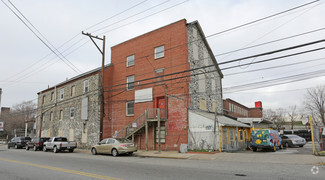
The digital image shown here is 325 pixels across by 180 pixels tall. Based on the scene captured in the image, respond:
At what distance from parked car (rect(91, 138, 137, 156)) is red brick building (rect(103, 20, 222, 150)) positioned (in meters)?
→ 3.23

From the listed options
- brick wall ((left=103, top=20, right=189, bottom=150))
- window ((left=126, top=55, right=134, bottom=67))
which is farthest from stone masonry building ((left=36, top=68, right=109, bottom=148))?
window ((left=126, top=55, right=134, bottom=67))

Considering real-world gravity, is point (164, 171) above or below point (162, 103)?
below

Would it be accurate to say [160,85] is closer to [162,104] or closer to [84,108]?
[162,104]

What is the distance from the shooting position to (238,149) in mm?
20906

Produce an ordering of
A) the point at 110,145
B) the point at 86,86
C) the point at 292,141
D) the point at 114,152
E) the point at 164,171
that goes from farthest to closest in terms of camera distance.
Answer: the point at 86,86 → the point at 292,141 → the point at 110,145 → the point at 114,152 → the point at 164,171

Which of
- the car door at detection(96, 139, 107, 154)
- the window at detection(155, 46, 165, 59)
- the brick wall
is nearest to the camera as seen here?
the car door at detection(96, 139, 107, 154)

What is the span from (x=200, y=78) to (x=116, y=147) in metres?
11.2

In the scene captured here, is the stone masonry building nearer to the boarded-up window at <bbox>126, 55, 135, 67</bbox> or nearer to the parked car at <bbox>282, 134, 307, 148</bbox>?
the boarded-up window at <bbox>126, 55, 135, 67</bbox>

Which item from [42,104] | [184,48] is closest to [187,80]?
[184,48]

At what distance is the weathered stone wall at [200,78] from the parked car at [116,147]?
271 inches

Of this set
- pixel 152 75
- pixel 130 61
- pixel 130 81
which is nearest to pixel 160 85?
pixel 152 75

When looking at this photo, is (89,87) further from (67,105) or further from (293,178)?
(293,178)

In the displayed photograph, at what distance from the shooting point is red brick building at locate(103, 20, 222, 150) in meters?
20.9

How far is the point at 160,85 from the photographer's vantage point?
22.4 meters
